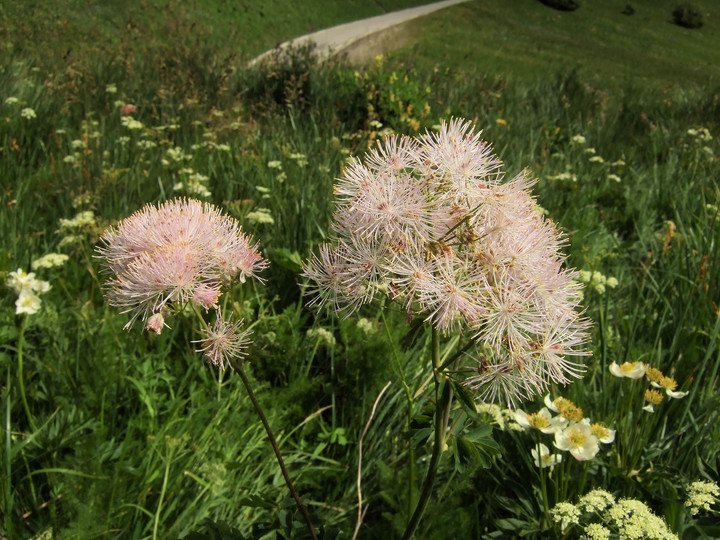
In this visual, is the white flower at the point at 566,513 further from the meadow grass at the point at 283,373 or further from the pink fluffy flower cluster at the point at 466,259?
the pink fluffy flower cluster at the point at 466,259

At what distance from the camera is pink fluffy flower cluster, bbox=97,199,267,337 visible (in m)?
1.10

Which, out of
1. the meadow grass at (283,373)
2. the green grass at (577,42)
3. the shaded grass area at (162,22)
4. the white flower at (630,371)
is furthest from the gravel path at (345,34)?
the white flower at (630,371)

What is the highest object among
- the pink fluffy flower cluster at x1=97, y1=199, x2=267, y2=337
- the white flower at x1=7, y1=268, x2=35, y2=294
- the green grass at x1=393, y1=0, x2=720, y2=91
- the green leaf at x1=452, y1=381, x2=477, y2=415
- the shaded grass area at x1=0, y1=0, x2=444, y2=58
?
the shaded grass area at x1=0, y1=0, x2=444, y2=58

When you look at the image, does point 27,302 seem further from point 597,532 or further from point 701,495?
point 701,495

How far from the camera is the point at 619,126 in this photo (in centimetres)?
659

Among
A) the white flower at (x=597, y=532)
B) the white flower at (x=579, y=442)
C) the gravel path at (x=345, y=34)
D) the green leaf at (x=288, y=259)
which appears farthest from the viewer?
the gravel path at (x=345, y=34)

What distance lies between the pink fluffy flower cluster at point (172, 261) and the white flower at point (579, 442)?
0.96 metres

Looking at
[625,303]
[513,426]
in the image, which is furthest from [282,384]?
[625,303]

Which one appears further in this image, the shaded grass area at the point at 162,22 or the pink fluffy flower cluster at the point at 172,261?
the shaded grass area at the point at 162,22

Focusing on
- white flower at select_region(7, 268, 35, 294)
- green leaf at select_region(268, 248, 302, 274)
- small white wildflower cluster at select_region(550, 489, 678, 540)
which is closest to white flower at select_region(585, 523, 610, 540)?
small white wildflower cluster at select_region(550, 489, 678, 540)

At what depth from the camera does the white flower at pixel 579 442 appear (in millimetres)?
1507

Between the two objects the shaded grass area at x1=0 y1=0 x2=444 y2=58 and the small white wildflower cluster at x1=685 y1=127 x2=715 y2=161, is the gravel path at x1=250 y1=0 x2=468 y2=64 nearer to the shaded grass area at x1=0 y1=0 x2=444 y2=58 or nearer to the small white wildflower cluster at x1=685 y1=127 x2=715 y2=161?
the shaded grass area at x1=0 y1=0 x2=444 y2=58

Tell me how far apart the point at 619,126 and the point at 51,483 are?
6746mm

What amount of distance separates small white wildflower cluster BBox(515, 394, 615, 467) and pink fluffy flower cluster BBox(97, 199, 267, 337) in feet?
3.00
